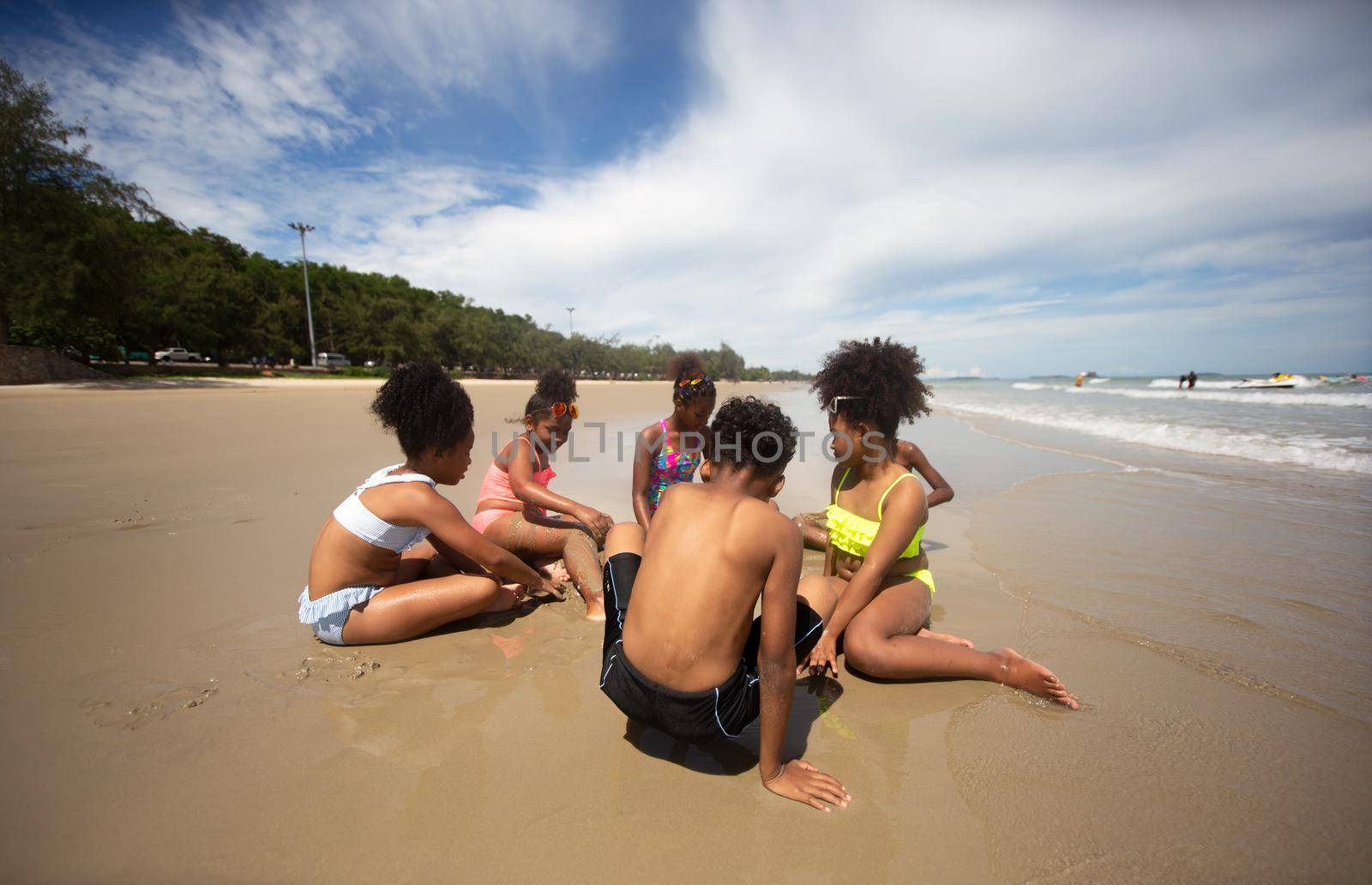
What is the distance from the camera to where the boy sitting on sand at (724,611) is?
178 cm

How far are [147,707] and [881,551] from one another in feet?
10.4

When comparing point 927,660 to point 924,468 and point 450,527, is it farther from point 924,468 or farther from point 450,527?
point 450,527

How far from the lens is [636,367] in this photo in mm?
75375

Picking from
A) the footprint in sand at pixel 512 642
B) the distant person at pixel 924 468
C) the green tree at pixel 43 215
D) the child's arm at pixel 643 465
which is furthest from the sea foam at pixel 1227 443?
the green tree at pixel 43 215

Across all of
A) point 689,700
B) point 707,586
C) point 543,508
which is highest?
point 707,586

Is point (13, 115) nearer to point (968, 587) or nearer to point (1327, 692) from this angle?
point (968, 587)

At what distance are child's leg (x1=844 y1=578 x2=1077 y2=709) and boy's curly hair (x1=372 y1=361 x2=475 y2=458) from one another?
2250 mm

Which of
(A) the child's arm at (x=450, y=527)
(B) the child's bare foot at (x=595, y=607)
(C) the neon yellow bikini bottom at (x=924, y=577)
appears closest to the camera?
(A) the child's arm at (x=450, y=527)

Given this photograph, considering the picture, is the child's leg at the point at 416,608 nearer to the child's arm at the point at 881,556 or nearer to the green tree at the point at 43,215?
the child's arm at the point at 881,556

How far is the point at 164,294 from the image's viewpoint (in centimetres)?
2812

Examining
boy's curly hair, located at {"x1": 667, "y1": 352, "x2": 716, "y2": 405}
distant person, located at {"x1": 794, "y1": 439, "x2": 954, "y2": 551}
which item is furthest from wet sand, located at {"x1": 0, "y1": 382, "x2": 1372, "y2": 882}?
boy's curly hair, located at {"x1": 667, "y1": 352, "x2": 716, "y2": 405}

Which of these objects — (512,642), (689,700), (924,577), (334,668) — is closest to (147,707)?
(334,668)

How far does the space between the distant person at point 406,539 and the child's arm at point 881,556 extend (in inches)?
65.7

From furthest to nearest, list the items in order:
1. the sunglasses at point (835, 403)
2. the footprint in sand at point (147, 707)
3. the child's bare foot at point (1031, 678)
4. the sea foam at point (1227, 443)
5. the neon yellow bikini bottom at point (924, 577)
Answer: the sea foam at point (1227, 443)
the sunglasses at point (835, 403)
the neon yellow bikini bottom at point (924, 577)
the child's bare foot at point (1031, 678)
the footprint in sand at point (147, 707)
